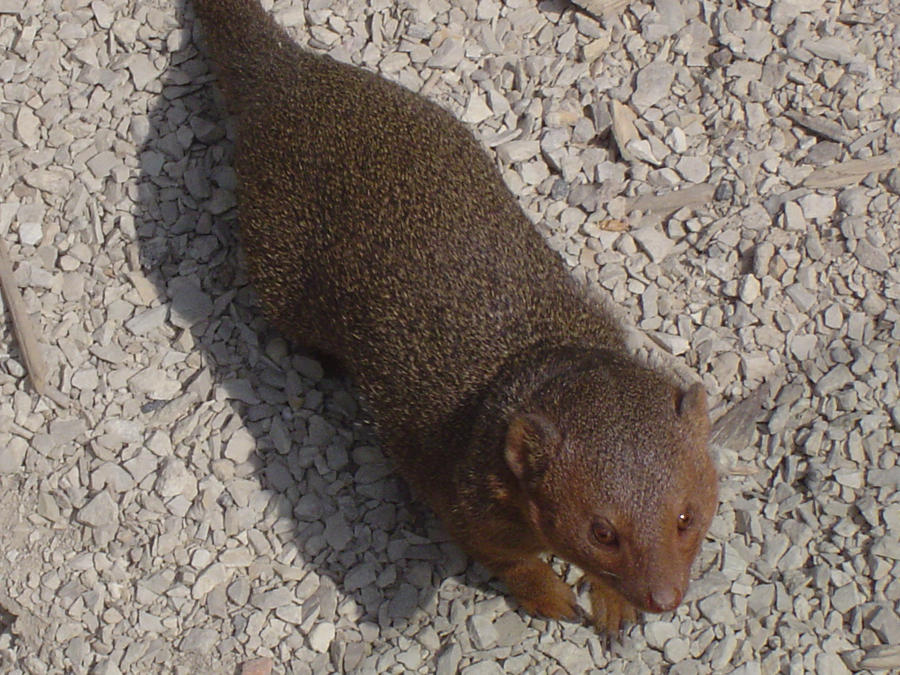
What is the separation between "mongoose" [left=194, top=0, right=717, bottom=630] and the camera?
341cm

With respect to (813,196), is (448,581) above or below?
below

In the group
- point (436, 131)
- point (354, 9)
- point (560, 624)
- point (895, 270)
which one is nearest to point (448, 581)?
point (560, 624)

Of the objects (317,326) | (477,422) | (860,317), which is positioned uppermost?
(860,317)

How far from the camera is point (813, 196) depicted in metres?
4.84

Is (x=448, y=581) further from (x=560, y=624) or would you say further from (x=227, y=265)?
(x=227, y=265)

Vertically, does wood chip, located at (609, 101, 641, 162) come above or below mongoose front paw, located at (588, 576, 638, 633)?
above

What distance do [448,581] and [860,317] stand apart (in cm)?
196

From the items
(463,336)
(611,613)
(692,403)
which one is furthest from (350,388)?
(692,403)

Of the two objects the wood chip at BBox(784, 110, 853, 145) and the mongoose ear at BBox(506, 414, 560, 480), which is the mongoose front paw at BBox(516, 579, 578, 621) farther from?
the wood chip at BBox(784, 110, 853, 145)

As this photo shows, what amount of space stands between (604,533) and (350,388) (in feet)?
6.16

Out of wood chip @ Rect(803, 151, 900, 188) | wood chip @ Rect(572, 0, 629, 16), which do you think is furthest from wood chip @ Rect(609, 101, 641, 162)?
wood chip @ Rect(803, 151, 900, 188)

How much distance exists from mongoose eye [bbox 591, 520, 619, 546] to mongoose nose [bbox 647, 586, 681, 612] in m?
0.19

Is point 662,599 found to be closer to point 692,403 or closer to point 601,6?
point 692,403

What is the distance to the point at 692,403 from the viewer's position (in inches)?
142
